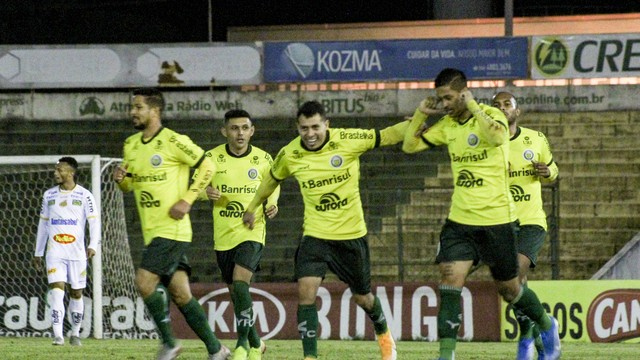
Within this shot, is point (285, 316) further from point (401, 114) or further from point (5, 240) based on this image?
point (401, 114)

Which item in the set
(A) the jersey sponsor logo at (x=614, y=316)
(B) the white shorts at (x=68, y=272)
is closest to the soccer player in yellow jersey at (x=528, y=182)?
(A) the jersey sponsor logo at (x=614, y=316)

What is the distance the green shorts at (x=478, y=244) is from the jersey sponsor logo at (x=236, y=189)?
246 centimetres

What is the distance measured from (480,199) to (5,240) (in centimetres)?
1096

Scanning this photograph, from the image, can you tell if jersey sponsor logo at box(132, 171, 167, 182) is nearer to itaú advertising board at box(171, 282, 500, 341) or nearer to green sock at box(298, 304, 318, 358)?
green sock at box(298, 304, 318, 358)

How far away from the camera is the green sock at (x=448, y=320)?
8453 mm

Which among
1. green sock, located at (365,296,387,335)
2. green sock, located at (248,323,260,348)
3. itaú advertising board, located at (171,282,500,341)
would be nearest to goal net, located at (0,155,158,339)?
itaú advertising board, located at (171,282,500,341)

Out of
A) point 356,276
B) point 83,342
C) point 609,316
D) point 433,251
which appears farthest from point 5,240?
point 356,276

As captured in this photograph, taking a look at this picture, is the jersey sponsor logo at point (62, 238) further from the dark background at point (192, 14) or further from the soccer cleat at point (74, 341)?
the dark background at point (192, 14)

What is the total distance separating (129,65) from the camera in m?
22.1

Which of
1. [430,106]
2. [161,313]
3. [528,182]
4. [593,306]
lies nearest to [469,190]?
[430,106]

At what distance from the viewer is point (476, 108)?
855cm

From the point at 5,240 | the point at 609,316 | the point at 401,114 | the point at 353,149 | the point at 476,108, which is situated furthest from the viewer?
the point at 401,114

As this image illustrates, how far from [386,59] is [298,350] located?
10131 mm

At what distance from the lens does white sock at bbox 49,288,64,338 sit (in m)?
13.5
